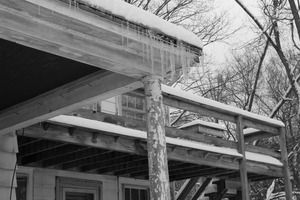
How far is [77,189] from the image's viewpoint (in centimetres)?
899

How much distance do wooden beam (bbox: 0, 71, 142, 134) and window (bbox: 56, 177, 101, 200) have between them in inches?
146

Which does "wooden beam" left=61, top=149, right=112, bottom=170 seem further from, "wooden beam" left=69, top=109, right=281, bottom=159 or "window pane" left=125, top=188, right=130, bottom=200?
"window pane" left=125, top=188, right=130, bottom=200

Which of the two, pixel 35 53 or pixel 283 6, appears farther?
pixel 283 6

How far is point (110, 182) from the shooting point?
970cm

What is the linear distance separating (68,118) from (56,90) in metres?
1.91

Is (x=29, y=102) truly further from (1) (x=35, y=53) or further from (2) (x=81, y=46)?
(2) (x=81, y=46)

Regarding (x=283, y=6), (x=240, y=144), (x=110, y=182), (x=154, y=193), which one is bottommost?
(x=154, y=193)

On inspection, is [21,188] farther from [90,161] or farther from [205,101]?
[205,101]

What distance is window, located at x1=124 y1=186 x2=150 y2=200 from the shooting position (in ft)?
33.5

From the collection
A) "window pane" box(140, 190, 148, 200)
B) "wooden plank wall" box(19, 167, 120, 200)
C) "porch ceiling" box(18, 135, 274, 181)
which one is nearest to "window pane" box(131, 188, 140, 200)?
→ "window pane" box(140, 190, 148, 200)

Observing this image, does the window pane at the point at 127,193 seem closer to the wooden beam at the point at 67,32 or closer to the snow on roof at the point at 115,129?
the snow on roof at the point at 115,129

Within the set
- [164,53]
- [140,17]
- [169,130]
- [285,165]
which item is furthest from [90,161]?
[140,17]

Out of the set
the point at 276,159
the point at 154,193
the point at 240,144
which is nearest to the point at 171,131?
the point at 240,144

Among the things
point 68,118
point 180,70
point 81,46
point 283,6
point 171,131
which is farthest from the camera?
point 283,6
